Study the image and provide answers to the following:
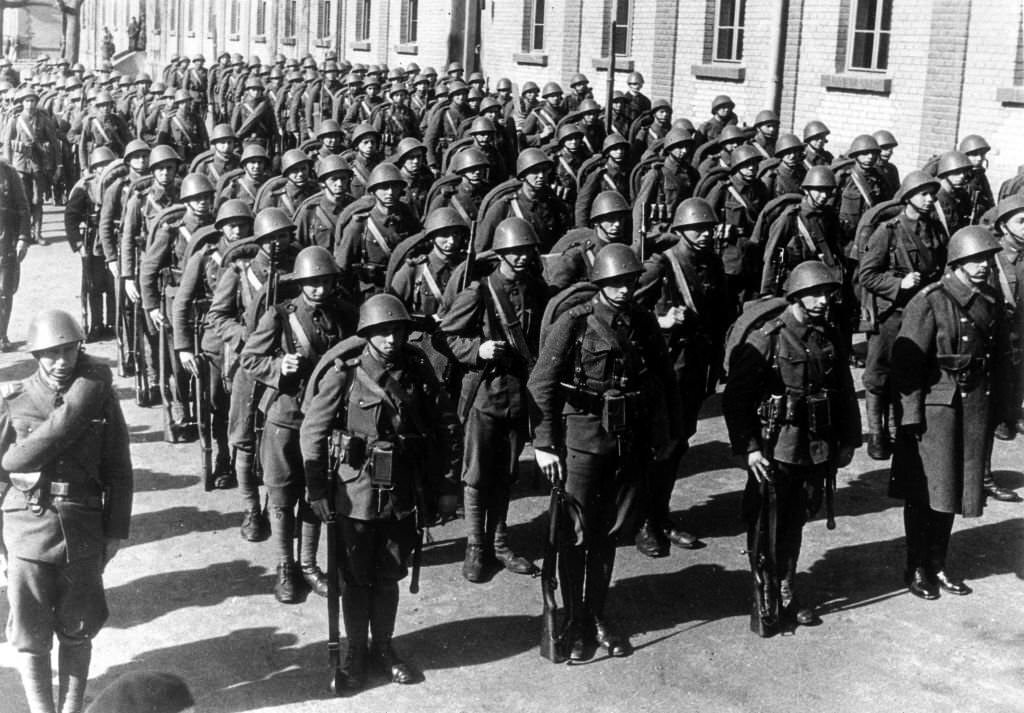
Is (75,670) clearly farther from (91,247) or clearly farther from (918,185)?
(91,247)

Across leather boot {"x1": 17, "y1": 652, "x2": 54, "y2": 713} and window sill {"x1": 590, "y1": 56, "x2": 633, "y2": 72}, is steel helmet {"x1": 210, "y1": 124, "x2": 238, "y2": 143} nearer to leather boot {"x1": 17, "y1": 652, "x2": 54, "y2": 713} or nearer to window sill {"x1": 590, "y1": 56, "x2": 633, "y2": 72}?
leather boot {"x1": 17, "y1": 652, "x2": 54, "y2": 713}

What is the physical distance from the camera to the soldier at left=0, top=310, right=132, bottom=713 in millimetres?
5656

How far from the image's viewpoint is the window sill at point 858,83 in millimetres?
16719

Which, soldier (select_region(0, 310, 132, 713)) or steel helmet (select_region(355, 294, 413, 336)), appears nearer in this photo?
soldier (select_region(0, 310, 132, 713))

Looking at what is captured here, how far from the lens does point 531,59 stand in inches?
1053

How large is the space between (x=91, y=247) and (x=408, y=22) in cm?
2303

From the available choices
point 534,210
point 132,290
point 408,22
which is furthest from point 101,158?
point 408,22

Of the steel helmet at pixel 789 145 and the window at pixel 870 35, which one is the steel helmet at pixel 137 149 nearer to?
the steel helmet at pixel 789 145

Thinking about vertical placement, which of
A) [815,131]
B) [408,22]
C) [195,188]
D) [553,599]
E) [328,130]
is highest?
[408,22]

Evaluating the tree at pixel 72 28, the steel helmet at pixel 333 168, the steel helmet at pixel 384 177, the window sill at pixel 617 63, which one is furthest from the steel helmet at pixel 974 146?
the tree at pixel 72 28

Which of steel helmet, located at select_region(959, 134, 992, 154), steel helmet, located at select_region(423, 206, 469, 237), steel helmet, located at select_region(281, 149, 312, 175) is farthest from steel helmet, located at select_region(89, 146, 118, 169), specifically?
steel helmet, located at select_region(959, 134, 992, 154)

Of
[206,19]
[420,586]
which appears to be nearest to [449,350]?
[420,586]

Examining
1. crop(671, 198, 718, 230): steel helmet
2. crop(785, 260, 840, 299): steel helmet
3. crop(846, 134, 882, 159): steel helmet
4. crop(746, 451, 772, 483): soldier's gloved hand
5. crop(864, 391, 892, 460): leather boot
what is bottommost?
crop(864, 391, 892, 460): leather boot

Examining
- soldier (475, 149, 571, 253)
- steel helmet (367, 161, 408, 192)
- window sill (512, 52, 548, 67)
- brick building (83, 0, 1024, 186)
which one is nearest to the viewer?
steel helmet (367, 161, 408, 192)
